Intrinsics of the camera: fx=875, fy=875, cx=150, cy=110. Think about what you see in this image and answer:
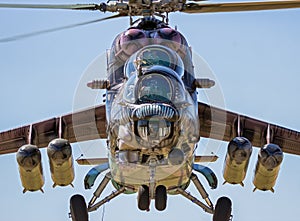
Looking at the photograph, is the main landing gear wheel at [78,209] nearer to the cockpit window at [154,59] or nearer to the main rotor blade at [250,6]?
the cockpit window at [154,59]

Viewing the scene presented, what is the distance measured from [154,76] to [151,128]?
1.10 m

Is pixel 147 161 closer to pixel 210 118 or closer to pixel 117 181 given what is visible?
pixel 117 181

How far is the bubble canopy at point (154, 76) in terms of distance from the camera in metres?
17.2

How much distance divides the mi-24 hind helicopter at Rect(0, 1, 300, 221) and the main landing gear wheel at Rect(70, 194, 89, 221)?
23 mm

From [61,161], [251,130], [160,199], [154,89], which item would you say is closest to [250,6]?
[154,89]

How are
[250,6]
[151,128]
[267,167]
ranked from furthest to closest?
[267,167], [250,6], [151,128]

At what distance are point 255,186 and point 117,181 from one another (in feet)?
10.5

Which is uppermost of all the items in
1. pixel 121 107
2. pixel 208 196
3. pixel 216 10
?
pixel 216 10

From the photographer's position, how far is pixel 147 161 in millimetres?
18000

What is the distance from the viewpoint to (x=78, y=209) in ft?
67.2

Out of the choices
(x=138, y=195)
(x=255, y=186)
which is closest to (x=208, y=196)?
(x=255, y=186)

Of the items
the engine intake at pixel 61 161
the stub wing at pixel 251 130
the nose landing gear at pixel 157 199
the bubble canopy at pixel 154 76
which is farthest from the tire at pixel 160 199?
the stub wing at pixel 251 130

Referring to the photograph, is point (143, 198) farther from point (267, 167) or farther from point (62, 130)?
point (62, 130)

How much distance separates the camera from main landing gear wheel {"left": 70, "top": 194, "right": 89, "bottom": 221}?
66.7 ft
